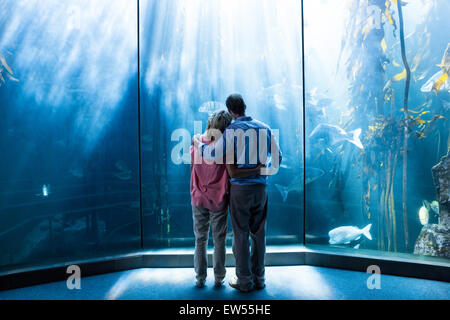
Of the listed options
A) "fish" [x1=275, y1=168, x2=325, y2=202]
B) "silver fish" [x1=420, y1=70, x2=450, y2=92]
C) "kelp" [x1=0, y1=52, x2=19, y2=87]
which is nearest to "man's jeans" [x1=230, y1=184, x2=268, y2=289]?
"fish" [x1=275, y1=168, x2=325, y2=202]

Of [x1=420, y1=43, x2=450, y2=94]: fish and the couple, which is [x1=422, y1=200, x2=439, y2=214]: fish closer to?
[x1=420, y1=43, x2=450, y2=94]: fish

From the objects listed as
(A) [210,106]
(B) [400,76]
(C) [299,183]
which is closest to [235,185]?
(C) [299,183]

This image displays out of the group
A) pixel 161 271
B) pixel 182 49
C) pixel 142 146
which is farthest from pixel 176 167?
pixel 182 49

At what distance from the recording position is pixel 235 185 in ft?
7.35

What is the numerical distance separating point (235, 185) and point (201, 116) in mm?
1960

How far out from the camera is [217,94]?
3.84m

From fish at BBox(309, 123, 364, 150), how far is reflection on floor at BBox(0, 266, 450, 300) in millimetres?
1698

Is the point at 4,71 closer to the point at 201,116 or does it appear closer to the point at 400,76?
the point at 201,116

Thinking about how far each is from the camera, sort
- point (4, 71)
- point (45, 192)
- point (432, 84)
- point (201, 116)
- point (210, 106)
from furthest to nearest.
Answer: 1. point (201, 116)
2. point (210, 106)
3. point (432, 84)
4. point (45, 192)
5. point (4, 71)

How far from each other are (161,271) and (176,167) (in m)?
1.36

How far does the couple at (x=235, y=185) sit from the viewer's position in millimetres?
2184

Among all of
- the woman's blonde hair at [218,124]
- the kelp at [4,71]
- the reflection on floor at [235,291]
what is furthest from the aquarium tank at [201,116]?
the woman's blonde hair at [218,124]

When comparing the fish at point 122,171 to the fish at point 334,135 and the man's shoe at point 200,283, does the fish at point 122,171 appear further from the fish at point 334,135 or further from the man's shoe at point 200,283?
the fish at point 334,135
